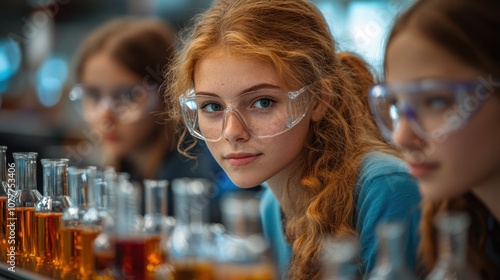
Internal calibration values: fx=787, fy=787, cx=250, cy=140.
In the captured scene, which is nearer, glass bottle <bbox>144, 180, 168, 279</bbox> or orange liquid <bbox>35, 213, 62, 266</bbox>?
glass bottle <bbox>144, 180, 168, 279</bbox>

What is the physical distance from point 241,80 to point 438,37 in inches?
28.5

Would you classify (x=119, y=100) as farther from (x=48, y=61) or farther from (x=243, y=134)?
(x=48, y=61)

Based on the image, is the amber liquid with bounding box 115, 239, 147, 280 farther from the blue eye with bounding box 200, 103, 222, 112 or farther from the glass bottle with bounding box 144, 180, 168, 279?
the blue eye with bounding box 200, 103, 222, 112

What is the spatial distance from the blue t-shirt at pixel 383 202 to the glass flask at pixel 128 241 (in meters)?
0.55

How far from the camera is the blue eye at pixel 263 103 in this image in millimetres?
2082

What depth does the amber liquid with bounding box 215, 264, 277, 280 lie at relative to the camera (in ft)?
4.54

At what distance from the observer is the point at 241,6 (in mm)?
2275

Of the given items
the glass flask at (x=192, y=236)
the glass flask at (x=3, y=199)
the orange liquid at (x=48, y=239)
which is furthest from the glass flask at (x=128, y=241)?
the glass flask at (x=3, y=199)

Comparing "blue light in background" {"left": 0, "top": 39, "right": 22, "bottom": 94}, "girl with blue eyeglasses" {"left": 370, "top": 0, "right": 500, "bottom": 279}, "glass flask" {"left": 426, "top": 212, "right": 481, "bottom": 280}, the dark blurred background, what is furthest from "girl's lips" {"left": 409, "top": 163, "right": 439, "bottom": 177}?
"blue light in background" {"left": 0, "top": 39, "right": 22, "bottom": 94}

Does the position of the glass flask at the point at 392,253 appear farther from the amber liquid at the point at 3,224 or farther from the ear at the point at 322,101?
the amber liquid at the point at 3,224

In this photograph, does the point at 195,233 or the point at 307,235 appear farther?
the point at 307,235

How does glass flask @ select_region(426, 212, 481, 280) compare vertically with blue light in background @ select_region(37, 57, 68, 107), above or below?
below

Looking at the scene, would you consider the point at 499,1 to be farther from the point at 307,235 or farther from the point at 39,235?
the point at 39,235

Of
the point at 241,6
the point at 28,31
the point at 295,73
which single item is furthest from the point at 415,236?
the point at 28,31
